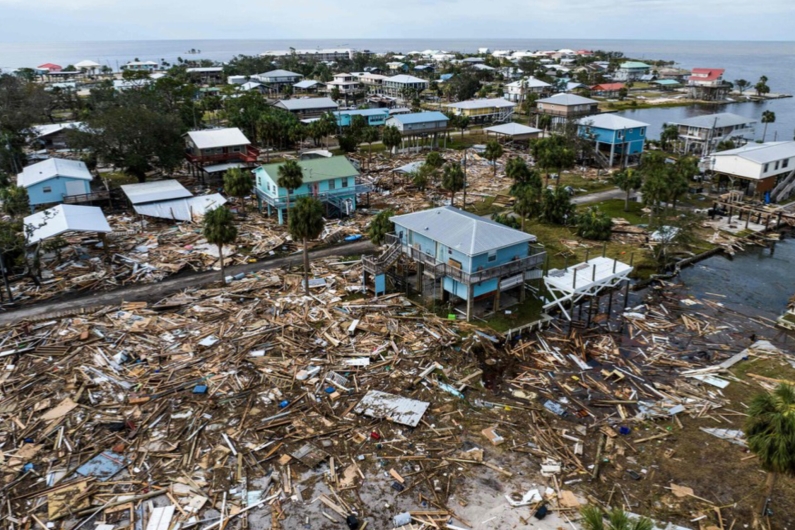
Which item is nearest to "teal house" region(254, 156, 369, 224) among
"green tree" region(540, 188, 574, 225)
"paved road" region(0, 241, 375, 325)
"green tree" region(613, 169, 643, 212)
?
"paved road" region(0, 241, 375, 325)

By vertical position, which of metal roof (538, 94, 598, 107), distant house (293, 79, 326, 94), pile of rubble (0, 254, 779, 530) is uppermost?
distant house (293, 79, 326, 94)

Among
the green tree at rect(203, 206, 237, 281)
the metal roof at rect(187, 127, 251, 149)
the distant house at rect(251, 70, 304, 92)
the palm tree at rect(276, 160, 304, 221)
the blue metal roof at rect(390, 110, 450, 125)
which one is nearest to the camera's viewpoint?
the green tree at rect(203, 206, 237, 281)

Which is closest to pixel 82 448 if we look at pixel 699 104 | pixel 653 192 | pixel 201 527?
pixel 201 527

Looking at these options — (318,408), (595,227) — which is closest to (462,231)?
(318,408)

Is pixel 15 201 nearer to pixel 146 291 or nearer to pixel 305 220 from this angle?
pixel 146 291

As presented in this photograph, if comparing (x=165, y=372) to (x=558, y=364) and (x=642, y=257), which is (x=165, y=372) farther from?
(x=642, y=257)

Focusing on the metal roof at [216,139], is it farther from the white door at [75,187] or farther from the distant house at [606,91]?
the distant house at [606,91]

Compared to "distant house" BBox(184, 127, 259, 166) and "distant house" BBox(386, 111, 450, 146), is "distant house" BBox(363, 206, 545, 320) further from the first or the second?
"distant house" BBox(386, 111, 450, 146)
